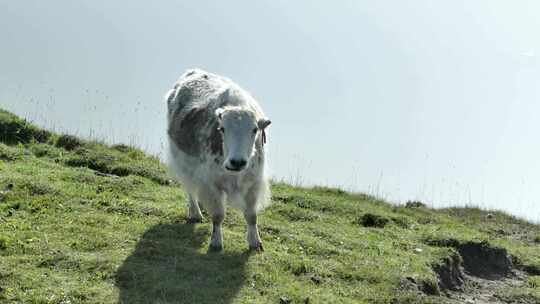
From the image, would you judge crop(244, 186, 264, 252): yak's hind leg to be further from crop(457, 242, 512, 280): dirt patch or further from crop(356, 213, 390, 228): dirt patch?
crop(457, 242, 512, 280): dirt patch

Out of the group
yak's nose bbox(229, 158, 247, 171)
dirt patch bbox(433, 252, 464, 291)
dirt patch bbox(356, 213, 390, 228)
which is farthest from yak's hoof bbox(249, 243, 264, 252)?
dirt patch bbox(356, 213, 390, 228)

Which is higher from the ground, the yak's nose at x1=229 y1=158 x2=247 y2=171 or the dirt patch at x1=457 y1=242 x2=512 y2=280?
the yak's nose at x1=229 y1=158 x2=247 y2=171

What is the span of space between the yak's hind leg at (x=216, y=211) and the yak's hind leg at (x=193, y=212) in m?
1.05

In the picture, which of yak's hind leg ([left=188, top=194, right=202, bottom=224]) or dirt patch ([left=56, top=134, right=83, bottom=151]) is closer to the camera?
yak's hind leg ([left=188, top=194, right=202, bottom=224])

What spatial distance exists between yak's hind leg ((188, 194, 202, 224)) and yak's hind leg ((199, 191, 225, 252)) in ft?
3.45

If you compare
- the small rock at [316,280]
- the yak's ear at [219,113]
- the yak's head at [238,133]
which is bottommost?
the small rock at [316,280]

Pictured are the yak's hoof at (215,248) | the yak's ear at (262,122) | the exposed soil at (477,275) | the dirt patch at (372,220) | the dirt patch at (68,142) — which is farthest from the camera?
the dirt patch at (68,142)

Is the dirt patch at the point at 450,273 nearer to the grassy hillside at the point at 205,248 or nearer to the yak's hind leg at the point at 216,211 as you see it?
the grassy hillside at the point at 205,248

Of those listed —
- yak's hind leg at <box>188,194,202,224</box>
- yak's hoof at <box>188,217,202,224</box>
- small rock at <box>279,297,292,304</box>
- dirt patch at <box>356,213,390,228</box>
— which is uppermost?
dirt patch at <box>356,213,390,228</box>

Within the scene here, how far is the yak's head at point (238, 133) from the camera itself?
648cm

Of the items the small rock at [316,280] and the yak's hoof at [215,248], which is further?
the yak's hoof at [215,248]

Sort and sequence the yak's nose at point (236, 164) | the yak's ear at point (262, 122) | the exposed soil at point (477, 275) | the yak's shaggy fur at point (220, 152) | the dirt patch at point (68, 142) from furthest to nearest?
the dirt patch at point (68, 142) < the exposed soil at point (477, 275) < the yak's ear at point (262, 122) < the yak's shaggy fur at point (220, 152) < the yak's nose at point (236, 164)

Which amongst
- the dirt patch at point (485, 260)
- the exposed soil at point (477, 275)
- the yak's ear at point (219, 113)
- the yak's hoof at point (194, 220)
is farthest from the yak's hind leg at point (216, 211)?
the dirt patch at point (485, 260)

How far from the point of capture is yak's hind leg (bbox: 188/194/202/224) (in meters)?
8.34
